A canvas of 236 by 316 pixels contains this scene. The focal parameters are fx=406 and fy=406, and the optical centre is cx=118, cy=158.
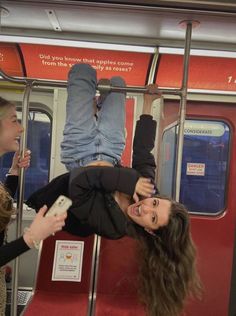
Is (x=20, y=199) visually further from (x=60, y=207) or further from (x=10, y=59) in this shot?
(x=10, y=59)

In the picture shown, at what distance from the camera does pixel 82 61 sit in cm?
344

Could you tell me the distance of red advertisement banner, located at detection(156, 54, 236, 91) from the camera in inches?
133

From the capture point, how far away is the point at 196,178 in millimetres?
3836

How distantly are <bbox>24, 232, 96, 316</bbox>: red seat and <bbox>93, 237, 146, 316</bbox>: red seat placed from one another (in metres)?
0.08

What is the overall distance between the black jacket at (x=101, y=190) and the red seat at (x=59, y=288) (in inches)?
7.6

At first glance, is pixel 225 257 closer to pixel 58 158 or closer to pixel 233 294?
pixel 58 158

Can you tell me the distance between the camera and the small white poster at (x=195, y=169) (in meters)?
3.81

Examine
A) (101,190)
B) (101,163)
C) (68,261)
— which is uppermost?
(101,163)

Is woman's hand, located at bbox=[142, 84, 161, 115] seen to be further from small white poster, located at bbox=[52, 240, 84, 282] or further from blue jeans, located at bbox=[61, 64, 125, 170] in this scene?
small white poster, located at bbox=[52, 240, 84, 282]

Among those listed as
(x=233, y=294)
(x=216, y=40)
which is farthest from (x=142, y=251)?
(x=216, y=40)

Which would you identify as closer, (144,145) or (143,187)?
(143,187)

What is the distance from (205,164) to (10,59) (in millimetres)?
2004

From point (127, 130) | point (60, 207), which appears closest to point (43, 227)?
point (60, 207)

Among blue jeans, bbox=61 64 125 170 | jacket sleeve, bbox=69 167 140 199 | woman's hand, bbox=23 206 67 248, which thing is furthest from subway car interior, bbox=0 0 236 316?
woman's hand, bbox=23 206 67 248
